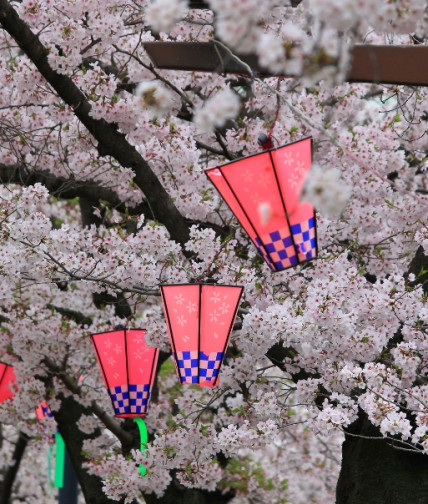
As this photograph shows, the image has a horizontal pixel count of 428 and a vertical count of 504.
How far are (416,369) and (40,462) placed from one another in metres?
8.53

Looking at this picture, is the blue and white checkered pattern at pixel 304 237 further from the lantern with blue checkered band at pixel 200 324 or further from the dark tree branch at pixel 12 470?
the dark tree branch at pixel 12 470

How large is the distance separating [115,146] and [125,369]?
1.36 meters

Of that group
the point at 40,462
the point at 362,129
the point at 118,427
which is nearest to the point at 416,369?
the point at 362,129

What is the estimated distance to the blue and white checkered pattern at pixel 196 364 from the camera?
413 centimetres

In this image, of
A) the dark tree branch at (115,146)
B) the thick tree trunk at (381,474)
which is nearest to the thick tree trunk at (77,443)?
the thick tree trunk at (381,474)

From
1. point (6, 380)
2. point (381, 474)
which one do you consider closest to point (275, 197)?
point (381, 474)

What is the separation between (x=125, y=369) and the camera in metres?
5.16

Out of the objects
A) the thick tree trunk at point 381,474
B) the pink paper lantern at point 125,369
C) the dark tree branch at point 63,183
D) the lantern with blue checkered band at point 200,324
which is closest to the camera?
the lantern with blue checkered band at point 200,324

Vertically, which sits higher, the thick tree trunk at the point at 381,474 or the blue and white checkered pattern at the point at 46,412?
the blue and white checkered pattern at the point at 46,412

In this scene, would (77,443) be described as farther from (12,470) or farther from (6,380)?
(12,470)

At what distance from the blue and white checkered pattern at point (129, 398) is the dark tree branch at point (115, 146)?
0.95 metres

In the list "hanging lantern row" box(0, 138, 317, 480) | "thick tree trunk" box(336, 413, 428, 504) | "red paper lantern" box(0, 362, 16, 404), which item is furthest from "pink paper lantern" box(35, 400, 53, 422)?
"thick tree trunk" box(336, 413, 428, 504)

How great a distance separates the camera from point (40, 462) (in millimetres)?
12102

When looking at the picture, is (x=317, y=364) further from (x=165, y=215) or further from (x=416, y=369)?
(x=165, y=215)
